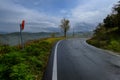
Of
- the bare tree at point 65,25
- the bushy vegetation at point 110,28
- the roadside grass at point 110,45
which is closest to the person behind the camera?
the roadside grass at point 110,45

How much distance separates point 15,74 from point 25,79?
1.53 feet

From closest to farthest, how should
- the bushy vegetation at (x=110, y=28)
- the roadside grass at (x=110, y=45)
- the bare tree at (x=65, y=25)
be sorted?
the roadside grass at (x=110, y=45)
the bushy vegetation at (x=110, y=28)
the bare tree at (x=65, y=25)

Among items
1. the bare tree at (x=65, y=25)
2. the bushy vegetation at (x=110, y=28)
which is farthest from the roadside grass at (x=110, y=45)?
the bare tree at (x=65, y=25)

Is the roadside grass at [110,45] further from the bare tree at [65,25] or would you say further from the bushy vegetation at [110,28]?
the bare tree at [65,25]

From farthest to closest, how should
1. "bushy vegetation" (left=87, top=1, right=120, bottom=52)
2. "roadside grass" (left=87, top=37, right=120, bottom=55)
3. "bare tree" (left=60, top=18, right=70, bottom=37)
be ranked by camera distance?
1. "bare tree" (left=60, top=18, right=70, bottom=37)
2. "bushy vegetation" (left=87, top=1, right=120, bottom=52)
3. "roadside grass" (left=87, top=37, right=120, bottom=55)

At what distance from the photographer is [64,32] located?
303 feet

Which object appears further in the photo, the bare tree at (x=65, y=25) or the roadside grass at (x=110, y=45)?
the bare tree at (x=65, y=25)

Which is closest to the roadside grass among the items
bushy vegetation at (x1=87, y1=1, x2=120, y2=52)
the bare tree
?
bushy vegetation at (x1=87, y1=1, x2=120, y2=52)

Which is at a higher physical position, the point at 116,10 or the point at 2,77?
the point at 116,10

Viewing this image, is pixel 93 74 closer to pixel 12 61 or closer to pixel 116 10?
pixel 12 61

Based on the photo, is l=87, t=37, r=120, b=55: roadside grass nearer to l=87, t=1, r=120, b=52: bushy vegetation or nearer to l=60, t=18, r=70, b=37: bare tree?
l=87, t=1, r=120, b=52: bushy vegetation

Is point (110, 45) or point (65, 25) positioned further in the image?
point (65, 25)

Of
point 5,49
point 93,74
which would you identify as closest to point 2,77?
point 93,74

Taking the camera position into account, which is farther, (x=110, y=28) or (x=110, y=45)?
(x=110, y=28)
